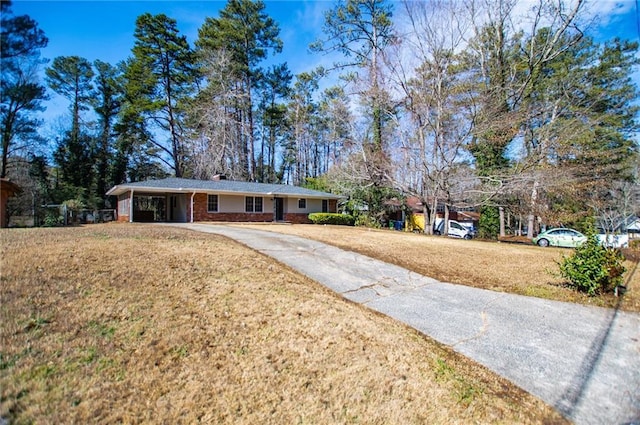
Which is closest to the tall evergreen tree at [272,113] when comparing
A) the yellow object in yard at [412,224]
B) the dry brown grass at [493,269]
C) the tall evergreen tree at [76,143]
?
the tall evergreen tree at [76,143]

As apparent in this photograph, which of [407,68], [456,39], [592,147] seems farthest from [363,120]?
[592,147]

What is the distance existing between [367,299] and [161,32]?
30009 mm

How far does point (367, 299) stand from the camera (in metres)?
5.42

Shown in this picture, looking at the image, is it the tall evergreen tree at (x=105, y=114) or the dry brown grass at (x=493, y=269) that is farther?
the tall evergreen tree at (x=105, y=114)

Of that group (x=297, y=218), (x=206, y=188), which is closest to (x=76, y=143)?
(x=206, y=188)

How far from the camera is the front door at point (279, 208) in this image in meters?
21.5

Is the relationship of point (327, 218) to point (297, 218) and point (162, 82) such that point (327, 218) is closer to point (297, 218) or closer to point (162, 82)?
point (297, 218)

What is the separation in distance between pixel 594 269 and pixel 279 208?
17.9 meters

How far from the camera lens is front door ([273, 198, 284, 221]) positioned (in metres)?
21.5

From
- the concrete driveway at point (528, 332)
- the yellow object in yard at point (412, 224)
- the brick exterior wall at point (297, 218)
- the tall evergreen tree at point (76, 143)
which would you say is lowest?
the concrete driveway at point (528, 332)

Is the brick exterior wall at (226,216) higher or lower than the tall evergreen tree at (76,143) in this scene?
lower

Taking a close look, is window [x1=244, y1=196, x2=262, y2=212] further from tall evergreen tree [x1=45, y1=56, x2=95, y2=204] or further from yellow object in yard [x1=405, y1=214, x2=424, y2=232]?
tall evergreen tree [x1=45, y1=56, x2=95, y2=204]

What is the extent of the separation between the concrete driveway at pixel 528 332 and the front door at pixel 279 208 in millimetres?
14278

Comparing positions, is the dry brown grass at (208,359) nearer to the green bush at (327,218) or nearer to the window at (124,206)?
the window at (124,206)
